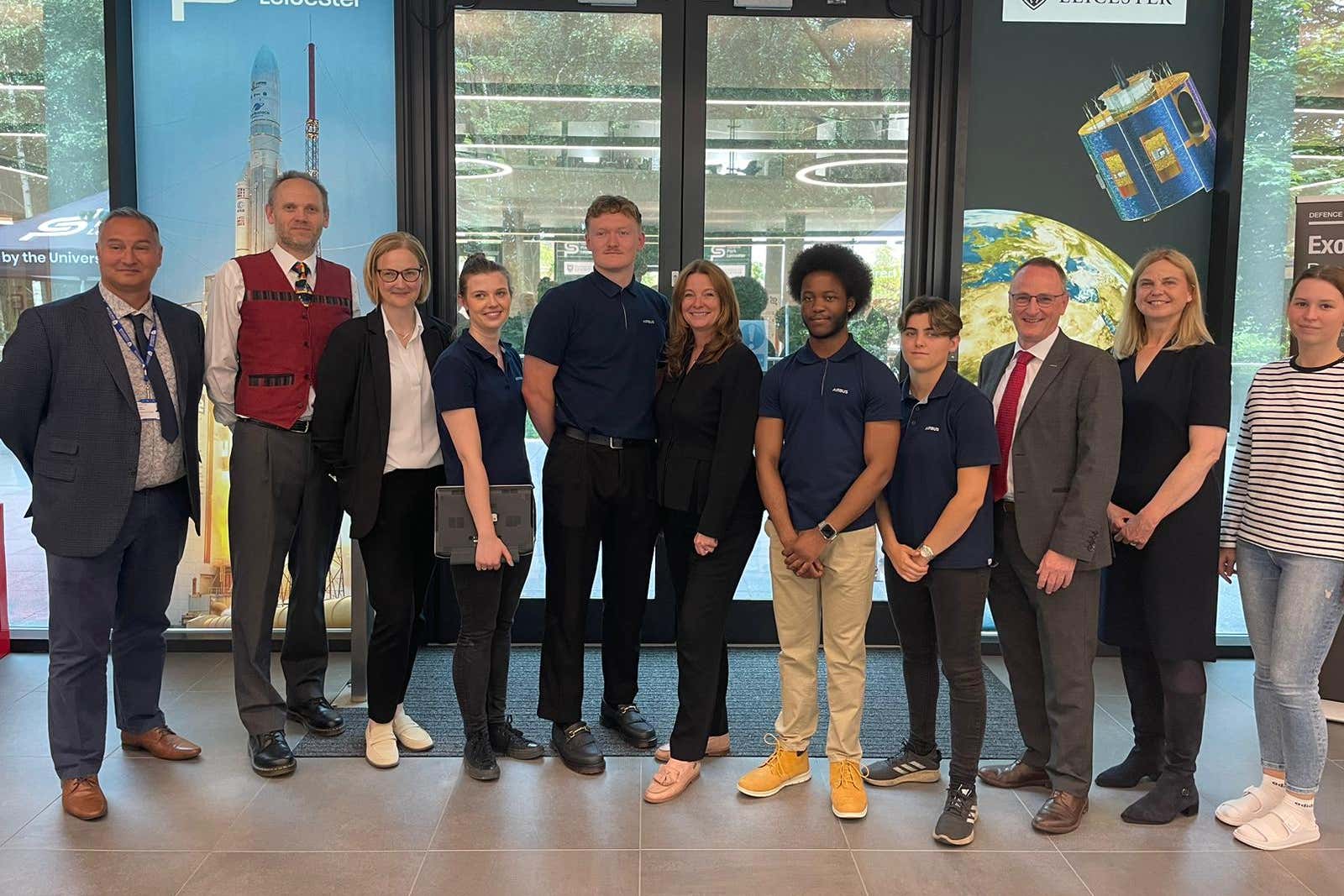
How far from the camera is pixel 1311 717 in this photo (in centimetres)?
294

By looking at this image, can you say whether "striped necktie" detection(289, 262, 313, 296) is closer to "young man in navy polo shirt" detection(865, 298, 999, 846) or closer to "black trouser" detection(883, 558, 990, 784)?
"young man in navy polo shirt" detection(865, 298, 999, 846)

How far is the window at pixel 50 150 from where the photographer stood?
4.50m

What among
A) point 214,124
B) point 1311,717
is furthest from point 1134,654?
point 214,124

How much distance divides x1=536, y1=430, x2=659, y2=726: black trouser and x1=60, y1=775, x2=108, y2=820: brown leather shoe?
136cm

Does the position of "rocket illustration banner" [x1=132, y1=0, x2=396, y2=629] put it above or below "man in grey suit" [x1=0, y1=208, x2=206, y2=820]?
above

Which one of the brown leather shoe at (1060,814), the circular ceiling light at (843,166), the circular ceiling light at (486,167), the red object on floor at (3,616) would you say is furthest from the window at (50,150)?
the brown leather shoe at (1060,814)

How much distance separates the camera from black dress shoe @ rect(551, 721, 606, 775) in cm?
335

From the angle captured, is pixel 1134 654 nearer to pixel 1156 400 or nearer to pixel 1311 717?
pixel 1311 717

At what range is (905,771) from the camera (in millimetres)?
3326

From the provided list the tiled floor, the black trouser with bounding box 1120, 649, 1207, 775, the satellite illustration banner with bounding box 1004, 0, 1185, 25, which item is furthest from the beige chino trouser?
the satellite illustration banner with bounding box 1004, 0, 1185, 25

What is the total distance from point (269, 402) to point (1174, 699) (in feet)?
9.97

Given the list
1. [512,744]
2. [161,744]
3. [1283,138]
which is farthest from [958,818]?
[1283,138]

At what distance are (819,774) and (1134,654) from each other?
3.61 feet

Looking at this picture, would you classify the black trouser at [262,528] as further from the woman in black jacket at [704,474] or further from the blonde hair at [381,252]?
the woman in black jacket at [704,474]
